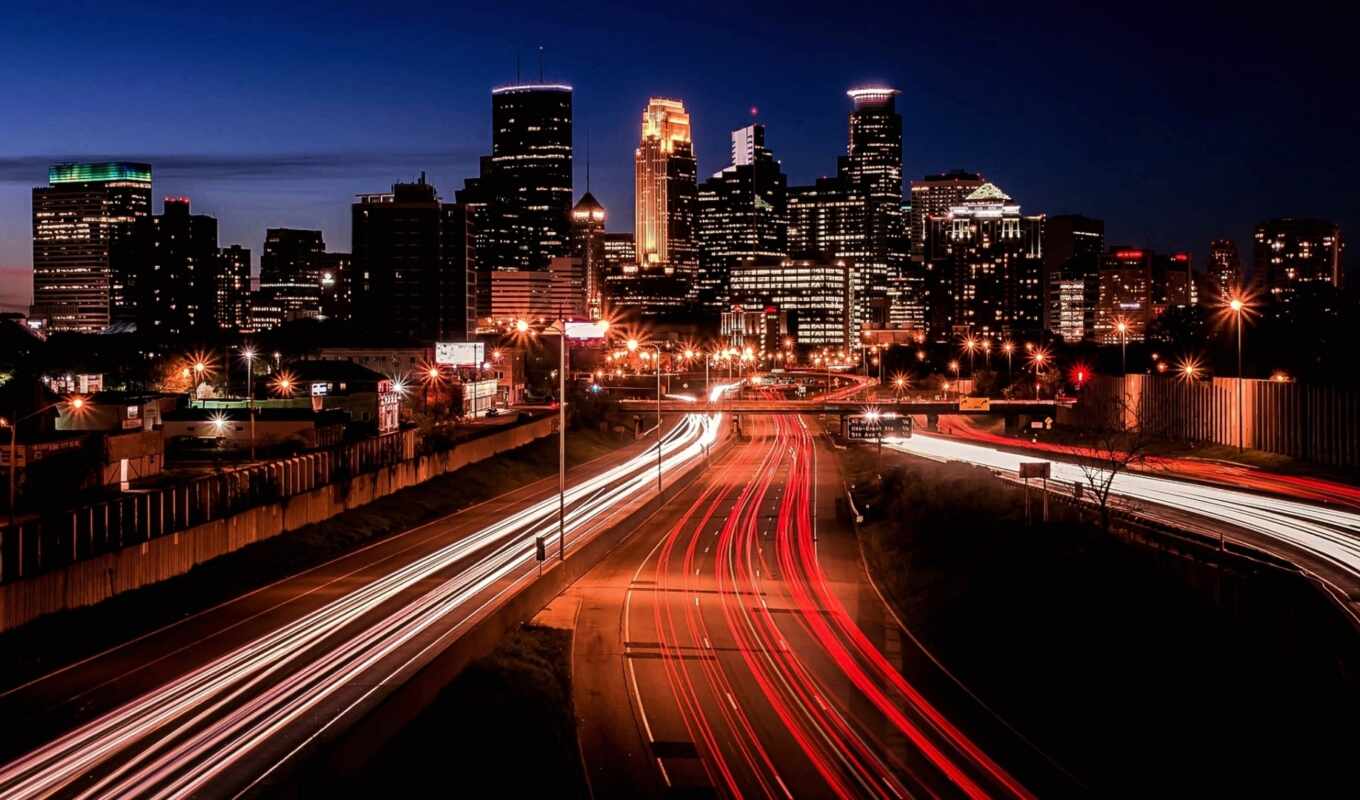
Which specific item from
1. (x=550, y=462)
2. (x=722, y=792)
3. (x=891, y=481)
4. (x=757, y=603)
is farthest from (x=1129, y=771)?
(x=550, y=462)

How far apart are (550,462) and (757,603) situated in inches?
1525

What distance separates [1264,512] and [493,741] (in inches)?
970

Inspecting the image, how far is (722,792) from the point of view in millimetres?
21500

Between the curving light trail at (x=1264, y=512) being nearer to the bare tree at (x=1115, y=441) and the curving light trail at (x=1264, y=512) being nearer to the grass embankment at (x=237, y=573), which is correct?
the bare tree at (x=1115, y=441)

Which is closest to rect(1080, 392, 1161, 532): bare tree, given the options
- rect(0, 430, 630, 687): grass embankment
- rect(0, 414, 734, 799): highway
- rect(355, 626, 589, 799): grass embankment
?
rect(355, 626, 589, 799): grass embankment

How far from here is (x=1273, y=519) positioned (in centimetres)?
3481

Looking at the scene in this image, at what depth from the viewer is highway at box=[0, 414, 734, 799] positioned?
18938 millimetres

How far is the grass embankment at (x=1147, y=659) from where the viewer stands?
21.9 meters

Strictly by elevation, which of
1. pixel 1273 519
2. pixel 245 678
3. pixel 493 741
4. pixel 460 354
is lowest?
pixel 493 741

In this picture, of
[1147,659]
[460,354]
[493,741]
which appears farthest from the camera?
[460,354]

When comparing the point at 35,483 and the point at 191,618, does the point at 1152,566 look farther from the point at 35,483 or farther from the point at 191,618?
the point at 35,483

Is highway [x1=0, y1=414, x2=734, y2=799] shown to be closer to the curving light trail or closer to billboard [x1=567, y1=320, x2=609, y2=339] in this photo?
the curving light trail

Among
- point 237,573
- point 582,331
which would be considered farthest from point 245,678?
point 582,331

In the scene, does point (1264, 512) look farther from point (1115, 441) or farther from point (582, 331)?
point (582, 331)
